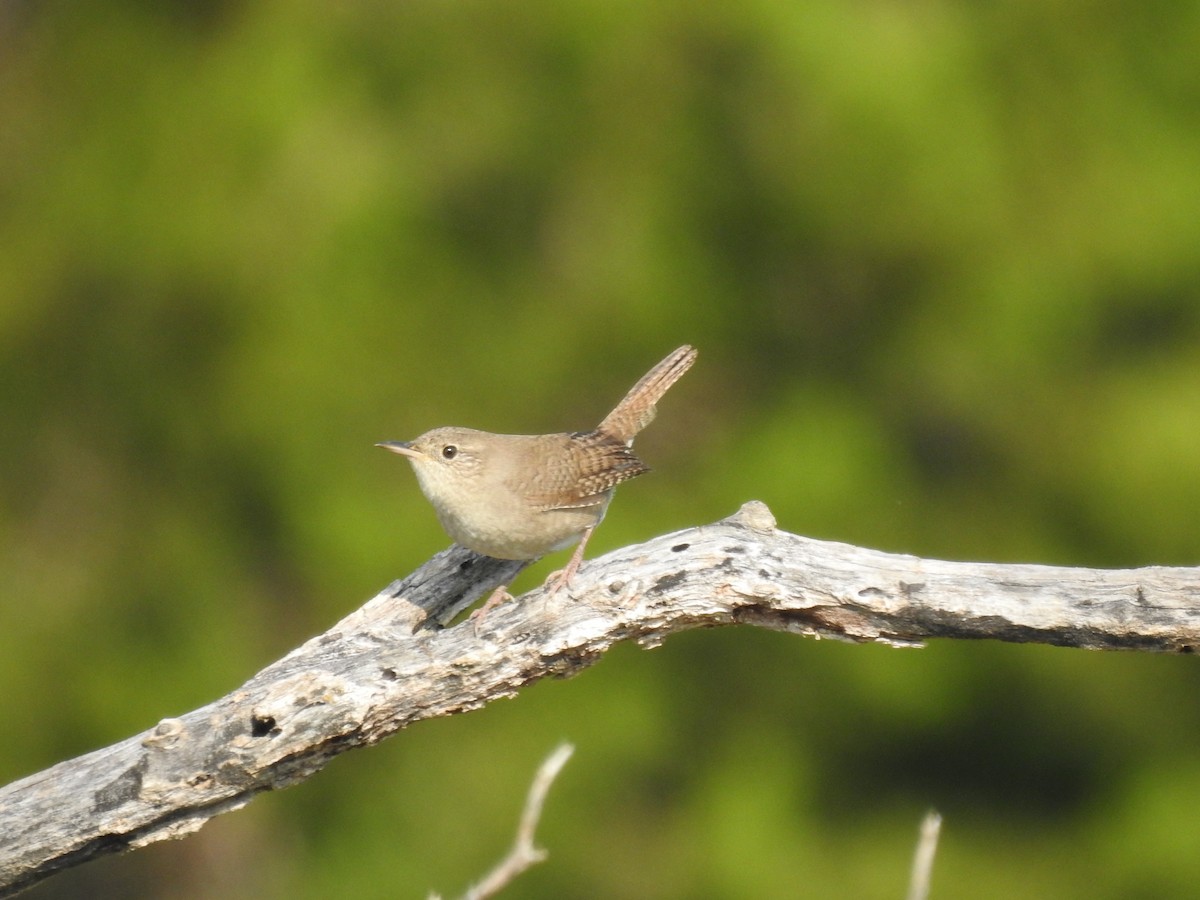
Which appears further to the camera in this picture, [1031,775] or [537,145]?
[537,145]

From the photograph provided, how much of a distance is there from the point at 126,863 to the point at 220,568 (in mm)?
2563

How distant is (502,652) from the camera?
3.65 metres

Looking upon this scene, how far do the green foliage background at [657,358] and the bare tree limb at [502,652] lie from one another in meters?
2.99

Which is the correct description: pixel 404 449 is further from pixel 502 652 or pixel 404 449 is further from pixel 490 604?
pixel 502 652

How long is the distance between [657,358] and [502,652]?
133 inches

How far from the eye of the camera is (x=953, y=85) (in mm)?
6531

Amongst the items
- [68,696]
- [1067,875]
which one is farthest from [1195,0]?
[68,696]

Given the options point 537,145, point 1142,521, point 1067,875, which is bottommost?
point 1067,875

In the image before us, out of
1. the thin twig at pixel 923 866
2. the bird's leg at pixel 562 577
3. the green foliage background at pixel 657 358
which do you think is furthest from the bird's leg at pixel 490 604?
the green foliage background at pixel 657 358

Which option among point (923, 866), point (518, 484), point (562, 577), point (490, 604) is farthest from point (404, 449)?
point (923, 866)

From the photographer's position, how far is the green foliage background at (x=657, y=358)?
21.1ft

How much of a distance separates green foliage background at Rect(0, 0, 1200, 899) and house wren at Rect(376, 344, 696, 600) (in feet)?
6.15

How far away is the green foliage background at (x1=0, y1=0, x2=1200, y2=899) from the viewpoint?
21.1 feet

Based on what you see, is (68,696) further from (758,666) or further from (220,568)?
(758,666)
